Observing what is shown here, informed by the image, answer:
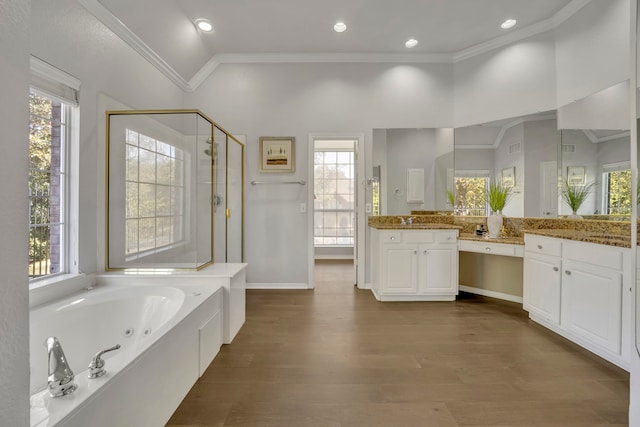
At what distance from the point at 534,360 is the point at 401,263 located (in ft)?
4.66

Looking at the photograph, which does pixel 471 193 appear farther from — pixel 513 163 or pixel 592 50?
pixel 592 50

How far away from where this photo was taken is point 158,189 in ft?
8.26

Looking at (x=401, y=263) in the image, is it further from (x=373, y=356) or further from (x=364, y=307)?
(x=373, y=356)

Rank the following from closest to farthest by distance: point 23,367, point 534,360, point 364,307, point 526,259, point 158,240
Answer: point 23,367
point 534,360
point 158,240
point 526,259
point 364,307

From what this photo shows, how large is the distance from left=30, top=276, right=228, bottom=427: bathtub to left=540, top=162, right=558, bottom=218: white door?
3.25 m

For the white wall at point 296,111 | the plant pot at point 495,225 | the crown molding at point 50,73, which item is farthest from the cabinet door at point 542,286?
the crown molding at point 50,73

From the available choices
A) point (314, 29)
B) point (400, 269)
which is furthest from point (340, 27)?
point (400, 269)

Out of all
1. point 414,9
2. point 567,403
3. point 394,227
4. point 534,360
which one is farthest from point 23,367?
point 414,9

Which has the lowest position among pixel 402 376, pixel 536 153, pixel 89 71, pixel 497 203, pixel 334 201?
pixel 402 376

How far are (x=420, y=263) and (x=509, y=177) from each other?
1.37 metres

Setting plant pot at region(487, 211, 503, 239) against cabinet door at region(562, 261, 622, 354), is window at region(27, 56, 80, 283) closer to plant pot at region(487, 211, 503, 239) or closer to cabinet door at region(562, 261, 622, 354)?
cabinet door at region(562, 261, 622, 354)

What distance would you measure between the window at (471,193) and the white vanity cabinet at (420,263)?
479 mm

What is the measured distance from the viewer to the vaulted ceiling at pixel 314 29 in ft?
8.84

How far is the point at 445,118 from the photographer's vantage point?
368 centimetres
